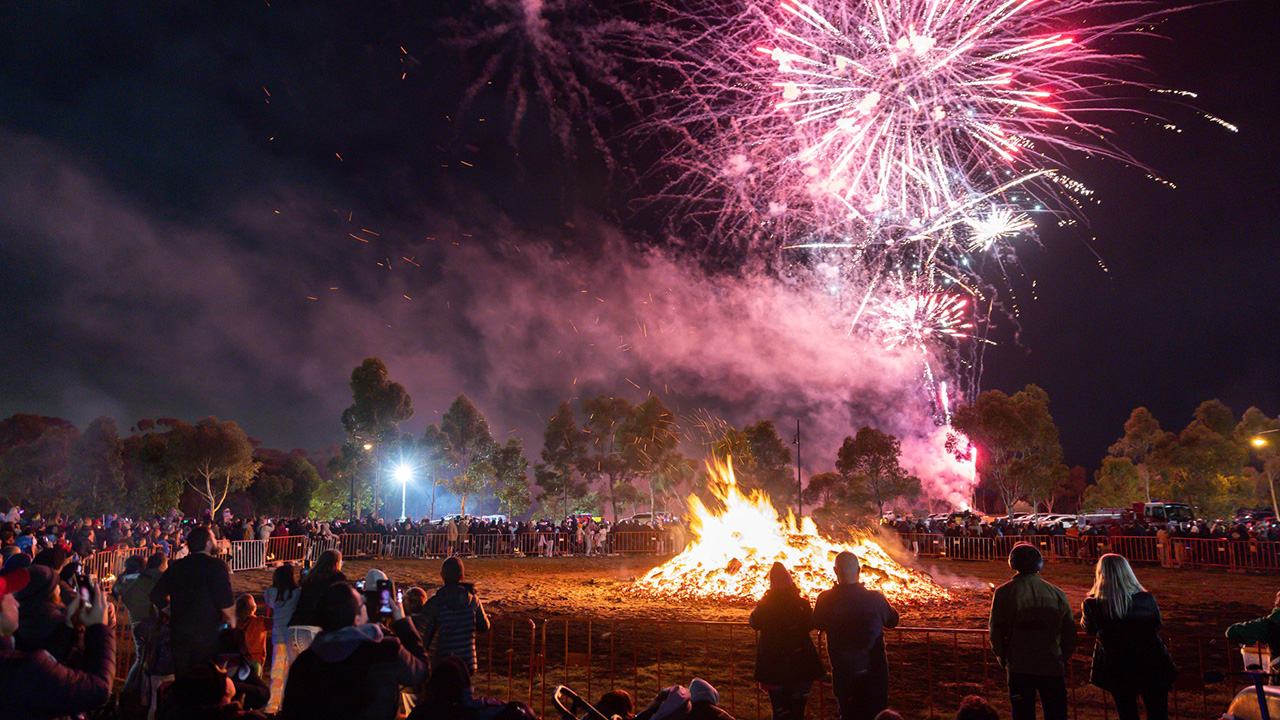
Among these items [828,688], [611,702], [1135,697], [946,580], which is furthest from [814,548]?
[611,702]

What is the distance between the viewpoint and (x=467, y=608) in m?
5.75

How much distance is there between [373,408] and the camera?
5109cm

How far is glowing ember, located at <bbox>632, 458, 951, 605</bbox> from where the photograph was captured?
1695 cm

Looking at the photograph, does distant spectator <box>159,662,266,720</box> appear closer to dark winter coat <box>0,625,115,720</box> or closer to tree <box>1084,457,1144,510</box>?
dark winter coat <box>0,625,115,720</box>

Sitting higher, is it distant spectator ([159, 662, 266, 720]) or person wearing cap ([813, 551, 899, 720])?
distant spectator ([159, 662, 266, 720])

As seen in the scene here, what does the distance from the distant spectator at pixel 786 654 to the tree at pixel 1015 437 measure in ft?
184

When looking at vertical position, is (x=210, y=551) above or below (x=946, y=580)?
above

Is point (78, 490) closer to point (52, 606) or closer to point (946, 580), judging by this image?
point (946, 580)

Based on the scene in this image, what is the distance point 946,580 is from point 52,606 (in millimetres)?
21608

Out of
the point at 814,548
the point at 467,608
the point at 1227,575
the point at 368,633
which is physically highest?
the point at 368,633

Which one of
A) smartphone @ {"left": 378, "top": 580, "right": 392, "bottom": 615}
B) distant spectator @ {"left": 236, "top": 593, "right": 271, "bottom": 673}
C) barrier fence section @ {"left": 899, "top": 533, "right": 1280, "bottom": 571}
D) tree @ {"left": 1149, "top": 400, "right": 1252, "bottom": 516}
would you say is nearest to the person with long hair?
distant spectator @ {"left": 236, "top": 593, "right": 271, "bottom": 673}

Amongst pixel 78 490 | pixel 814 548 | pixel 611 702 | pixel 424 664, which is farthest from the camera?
pixel 78 490

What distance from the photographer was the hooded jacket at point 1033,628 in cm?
538

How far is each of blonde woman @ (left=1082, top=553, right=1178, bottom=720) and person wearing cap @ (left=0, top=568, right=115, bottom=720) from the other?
5955 millimetres
